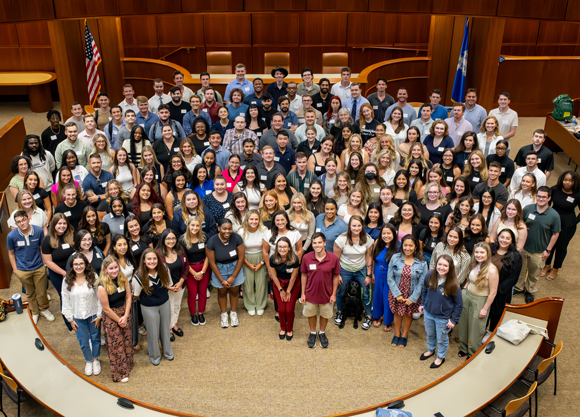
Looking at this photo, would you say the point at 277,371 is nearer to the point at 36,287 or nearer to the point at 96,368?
the point at 96,368

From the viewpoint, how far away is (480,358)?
516 centimetres

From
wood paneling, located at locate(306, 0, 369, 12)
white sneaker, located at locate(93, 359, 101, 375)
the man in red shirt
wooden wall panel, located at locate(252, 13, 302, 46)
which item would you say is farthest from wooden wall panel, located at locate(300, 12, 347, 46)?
white sneaker, located at locate(93, 359, 101, 375)

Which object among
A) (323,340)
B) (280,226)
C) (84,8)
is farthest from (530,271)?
(84,8)

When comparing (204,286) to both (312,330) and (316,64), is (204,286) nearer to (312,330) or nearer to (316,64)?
(312,330)

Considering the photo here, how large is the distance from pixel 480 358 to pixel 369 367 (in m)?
1.17

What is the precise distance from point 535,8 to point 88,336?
278 inches

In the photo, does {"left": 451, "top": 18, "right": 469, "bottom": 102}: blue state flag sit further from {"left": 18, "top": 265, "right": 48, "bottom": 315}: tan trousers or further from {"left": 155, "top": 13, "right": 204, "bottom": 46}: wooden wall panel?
{"left": 18, "top": 265, "right": 48, "bottom": 315}: tan trousers

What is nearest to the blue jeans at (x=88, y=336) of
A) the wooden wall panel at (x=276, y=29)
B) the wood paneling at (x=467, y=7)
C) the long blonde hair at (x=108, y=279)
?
the long blonde hair at (x=108, y=279)

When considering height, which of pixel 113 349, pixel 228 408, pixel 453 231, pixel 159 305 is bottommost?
pixel 228 408

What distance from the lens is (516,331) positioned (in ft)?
17.4

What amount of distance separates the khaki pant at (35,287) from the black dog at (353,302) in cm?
345

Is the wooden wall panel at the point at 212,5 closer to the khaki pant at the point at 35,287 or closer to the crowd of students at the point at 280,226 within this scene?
the crowd of students at the point at 280,226

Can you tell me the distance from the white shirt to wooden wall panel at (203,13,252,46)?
32.3 ft

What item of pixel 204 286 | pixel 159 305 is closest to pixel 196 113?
pixel 204 286
